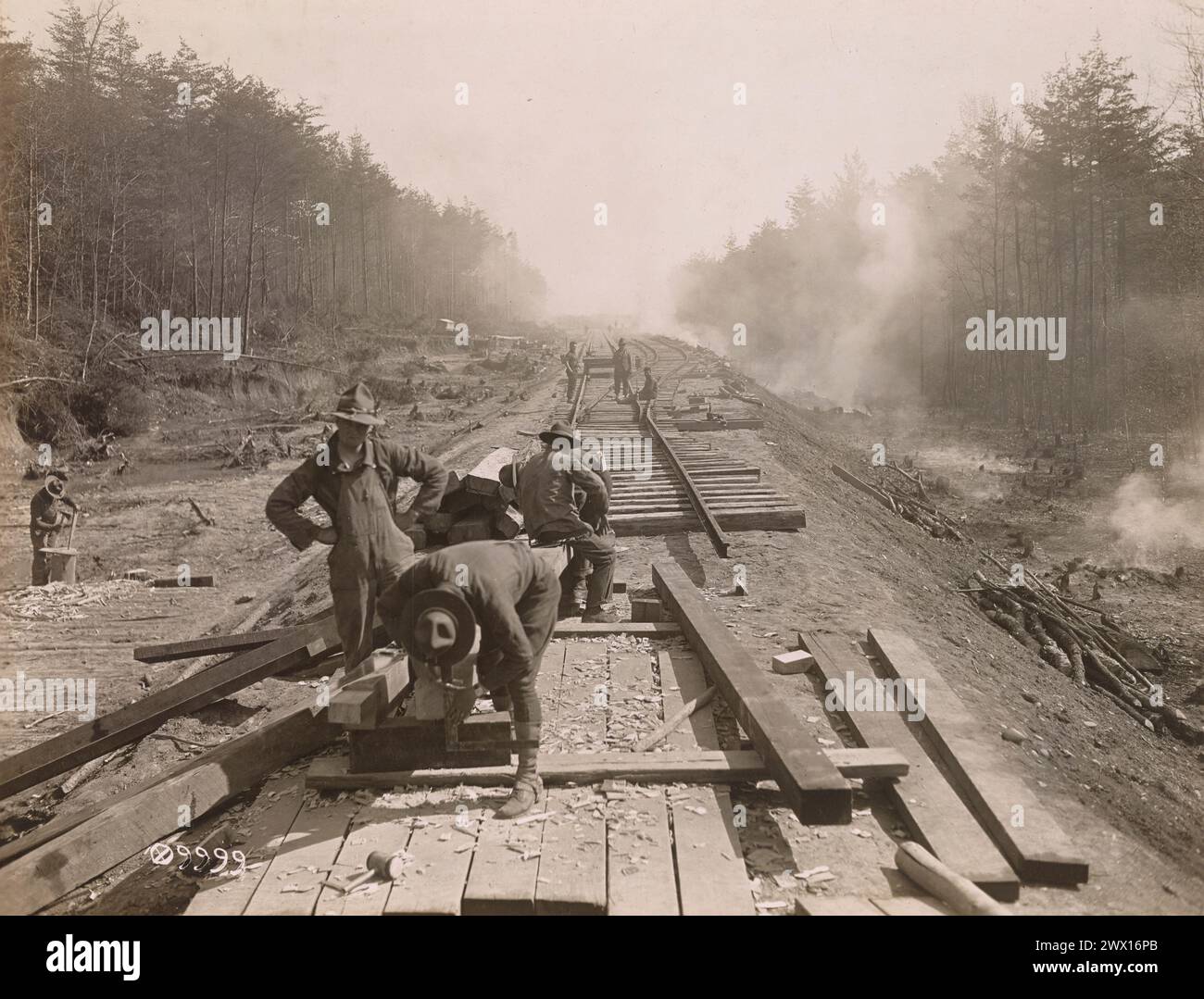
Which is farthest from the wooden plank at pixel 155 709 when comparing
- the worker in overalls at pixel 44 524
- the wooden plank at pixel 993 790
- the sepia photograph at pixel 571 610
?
the worker in overalls at pixel 44 524

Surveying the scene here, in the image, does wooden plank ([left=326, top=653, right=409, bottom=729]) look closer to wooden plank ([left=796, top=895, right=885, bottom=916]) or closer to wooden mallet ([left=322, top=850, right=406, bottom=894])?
wooden mallet ([left=322, top=850, right=406, bottom=894])

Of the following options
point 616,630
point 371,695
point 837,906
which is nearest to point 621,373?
point 616,630

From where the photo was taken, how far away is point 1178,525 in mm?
14742

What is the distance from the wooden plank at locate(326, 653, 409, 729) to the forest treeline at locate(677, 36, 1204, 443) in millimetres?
19714

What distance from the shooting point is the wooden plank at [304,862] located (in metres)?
3.31

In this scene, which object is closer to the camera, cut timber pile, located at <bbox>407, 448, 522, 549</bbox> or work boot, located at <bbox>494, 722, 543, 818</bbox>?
work boot, located at <bbox>494, 722, 543, 818</bbox>

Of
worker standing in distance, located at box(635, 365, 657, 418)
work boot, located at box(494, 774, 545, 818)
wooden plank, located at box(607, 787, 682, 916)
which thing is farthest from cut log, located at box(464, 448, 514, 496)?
worker standing in distance, located at box(635, 365, 657, 418)

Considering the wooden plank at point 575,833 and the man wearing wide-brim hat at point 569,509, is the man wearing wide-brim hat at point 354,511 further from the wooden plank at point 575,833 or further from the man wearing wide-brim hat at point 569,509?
the man wearing wide-brim hat at point 569,509

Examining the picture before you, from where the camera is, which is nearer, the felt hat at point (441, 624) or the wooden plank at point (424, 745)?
the felt hat at point (441, 624)

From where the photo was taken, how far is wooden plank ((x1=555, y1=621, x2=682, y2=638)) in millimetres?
6504

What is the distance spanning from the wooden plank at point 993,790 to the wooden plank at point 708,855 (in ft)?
3.12

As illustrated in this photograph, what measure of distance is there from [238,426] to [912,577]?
17627 mm
